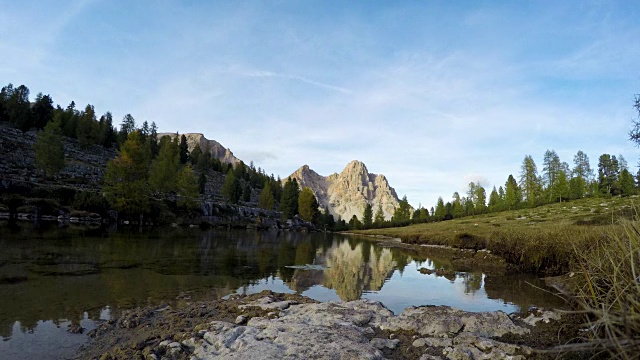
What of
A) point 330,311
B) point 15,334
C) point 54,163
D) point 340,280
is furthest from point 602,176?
point 54,163

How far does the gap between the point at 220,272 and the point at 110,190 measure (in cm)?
5381

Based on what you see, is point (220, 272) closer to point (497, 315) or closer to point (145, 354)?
point (145, 354)

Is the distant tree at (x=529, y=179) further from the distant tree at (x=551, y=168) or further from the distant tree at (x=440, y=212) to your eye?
the distant tree at (x=440, y=212)

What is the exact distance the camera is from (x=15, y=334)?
738 cm

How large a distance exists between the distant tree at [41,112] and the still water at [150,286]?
10575cm

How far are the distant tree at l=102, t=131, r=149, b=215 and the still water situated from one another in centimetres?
3966

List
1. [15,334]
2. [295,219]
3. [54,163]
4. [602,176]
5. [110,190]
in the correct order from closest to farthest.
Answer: [15,334]
[110,190]
[54,163]
[602,176]
[295,219]

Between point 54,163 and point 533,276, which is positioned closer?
point 533,276

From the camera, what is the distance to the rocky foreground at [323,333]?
6031 mm

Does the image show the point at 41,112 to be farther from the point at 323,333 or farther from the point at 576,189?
the point at 576,189

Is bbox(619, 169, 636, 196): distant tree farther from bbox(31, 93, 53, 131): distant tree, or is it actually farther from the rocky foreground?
bbox(31, 93, 53, 131): distant tree

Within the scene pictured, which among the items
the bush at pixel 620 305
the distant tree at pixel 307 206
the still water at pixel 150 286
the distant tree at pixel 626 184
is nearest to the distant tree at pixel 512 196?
the distant tree at pixel 626 184

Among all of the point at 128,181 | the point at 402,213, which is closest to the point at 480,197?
A: the point at 402,213

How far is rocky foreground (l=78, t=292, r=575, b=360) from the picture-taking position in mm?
6031
